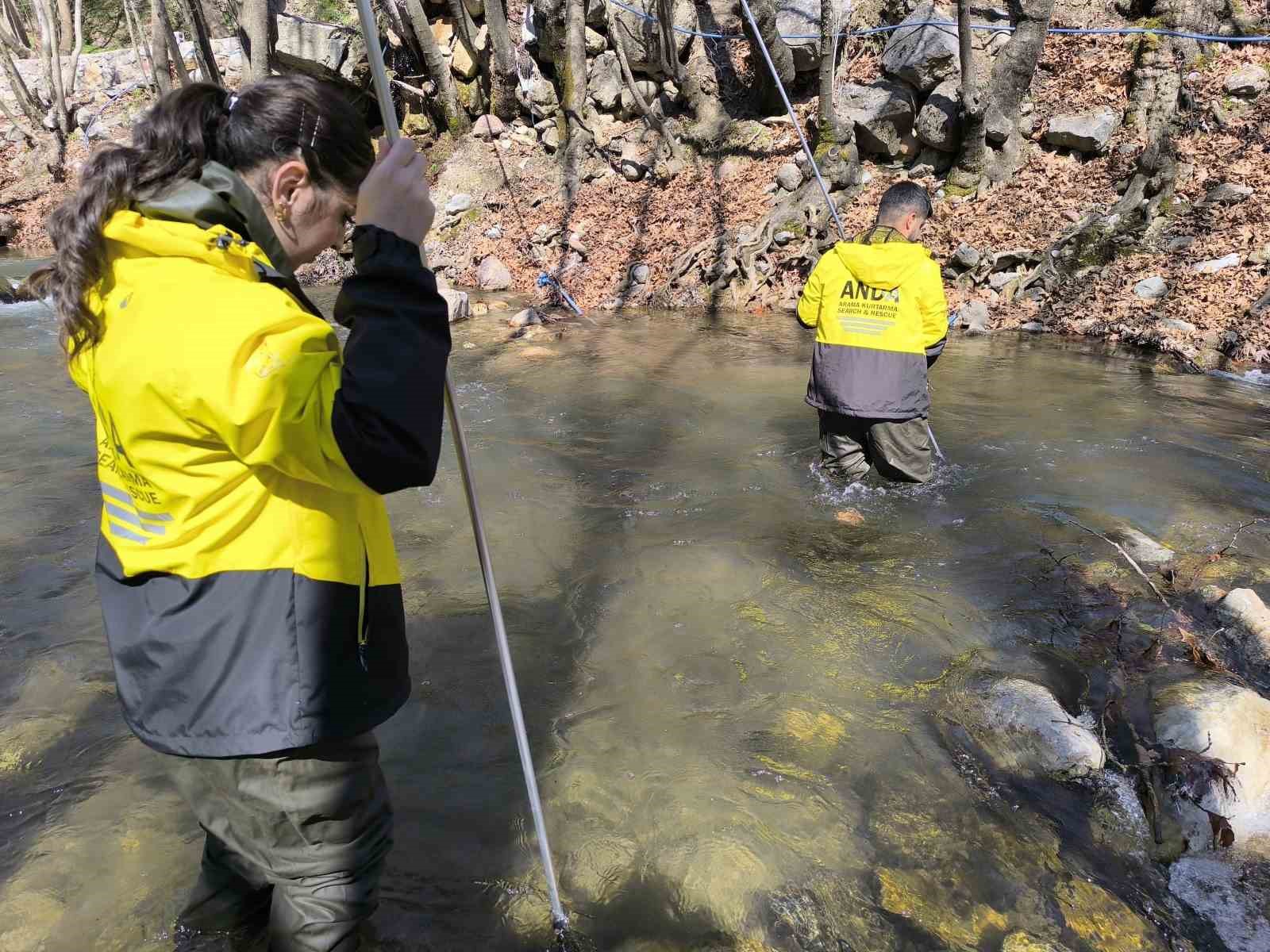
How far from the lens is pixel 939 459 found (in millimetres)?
5477

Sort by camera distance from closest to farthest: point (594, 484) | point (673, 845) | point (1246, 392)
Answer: point (673, 845)
point (594, 484)
point (1246, 392)

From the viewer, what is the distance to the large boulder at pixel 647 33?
13727mm

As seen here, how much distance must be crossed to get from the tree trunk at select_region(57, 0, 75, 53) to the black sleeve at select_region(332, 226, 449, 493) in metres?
24.9

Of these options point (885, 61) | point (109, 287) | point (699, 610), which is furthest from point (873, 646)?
point (885, 61)

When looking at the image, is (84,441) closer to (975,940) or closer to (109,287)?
(109,287)

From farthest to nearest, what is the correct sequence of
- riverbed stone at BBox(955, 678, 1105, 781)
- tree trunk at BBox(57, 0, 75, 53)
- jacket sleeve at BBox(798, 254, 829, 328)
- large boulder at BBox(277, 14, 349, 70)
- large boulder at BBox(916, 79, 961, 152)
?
tree trunk at BBox(57, 0, 75, 53)
large boulder at BBox(277, 14, 349, 70)
large boulder at BBox(916, 79, 961, 152)
jacket sleeve at BBox(798, 254, 829, 328)
riverbed stone at BBox(955, 678, 1105, 781)

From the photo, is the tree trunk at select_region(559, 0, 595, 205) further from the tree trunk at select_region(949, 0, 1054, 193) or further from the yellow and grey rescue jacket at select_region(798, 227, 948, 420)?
the yellow and grey rescue jacket at select_region(798, 227, 948, 420)

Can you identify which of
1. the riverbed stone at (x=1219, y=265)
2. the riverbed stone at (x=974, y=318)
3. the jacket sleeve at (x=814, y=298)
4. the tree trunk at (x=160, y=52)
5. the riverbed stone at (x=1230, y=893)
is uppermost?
the tree trunk at (x=160, y=52)

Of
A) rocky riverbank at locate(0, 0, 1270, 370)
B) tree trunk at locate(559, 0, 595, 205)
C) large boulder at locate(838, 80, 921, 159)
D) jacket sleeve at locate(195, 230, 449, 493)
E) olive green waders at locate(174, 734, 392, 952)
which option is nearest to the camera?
jacket sleeve at locate(195, 230, 449, 493)

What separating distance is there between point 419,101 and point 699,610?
16266 mm

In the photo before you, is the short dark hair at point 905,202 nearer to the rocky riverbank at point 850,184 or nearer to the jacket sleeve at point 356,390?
the jacket sleeve at point 356,390

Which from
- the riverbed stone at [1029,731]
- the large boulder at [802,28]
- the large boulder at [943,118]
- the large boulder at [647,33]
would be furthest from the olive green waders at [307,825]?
the large boulder at [647,33]

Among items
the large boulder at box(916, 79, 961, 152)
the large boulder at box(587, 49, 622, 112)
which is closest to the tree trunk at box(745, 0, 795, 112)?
the large boulder at box(916, 79, 961, 152)

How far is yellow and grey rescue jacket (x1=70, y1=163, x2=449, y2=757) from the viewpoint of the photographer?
1287 millimetres
